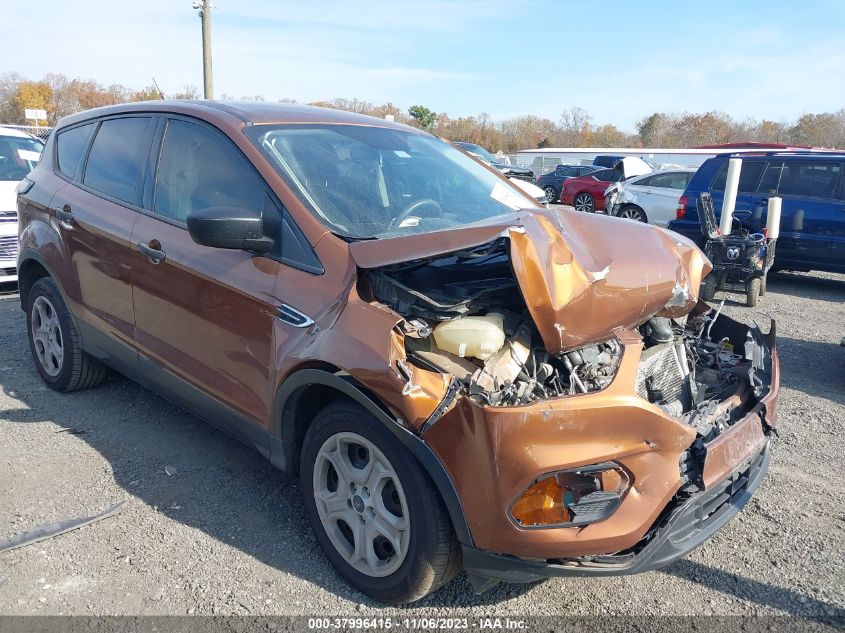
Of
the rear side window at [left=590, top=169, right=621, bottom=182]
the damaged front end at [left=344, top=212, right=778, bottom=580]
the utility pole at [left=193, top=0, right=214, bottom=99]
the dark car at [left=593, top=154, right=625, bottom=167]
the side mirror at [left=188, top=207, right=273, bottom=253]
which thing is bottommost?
the damaged front end at [left=344, top=212, right=778, bottom=580]

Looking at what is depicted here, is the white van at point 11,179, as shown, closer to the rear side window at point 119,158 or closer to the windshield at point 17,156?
the windshield at point 17,156

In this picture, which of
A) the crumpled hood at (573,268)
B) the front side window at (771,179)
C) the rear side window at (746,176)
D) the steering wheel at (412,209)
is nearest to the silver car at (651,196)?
the rear side window at (746,176)

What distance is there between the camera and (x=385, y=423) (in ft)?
7.79

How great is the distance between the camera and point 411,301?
2.53 metres

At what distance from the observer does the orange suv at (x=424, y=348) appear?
224 cm

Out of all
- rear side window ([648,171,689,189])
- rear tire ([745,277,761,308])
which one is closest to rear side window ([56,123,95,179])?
rear tire ([745,277,761,308])

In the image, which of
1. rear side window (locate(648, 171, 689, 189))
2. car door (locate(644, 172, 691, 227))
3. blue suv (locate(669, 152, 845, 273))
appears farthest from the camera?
rear side window (locate(648, 171, 689, 189))

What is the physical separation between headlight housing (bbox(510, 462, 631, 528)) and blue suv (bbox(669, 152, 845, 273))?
753cm

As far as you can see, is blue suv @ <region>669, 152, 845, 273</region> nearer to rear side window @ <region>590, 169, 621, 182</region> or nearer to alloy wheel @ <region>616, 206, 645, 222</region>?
alloy wheel @ <region>616, 206, 645, 222</region>

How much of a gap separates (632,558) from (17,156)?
9.24m

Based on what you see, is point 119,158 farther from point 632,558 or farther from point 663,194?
point 663,194

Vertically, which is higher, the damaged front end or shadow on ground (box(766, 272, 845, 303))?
the damaged front end

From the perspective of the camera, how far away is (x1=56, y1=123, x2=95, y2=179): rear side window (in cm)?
434

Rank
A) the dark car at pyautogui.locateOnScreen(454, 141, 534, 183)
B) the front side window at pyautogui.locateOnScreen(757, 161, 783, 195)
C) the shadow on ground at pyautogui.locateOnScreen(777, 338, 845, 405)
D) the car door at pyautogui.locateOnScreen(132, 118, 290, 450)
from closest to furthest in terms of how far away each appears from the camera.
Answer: the car door at pyautogui.locateOnScreen(132, 118, 290, 450) < the shadow on ground at pyautogui.locateOnScreen(777, 338, 845, 405) < the dark car at pyautogui.locateOnScreen(454, 141, 534, 183) < the front side window at pyautogui.locateOnScreen(757, 161, 783, 195)
